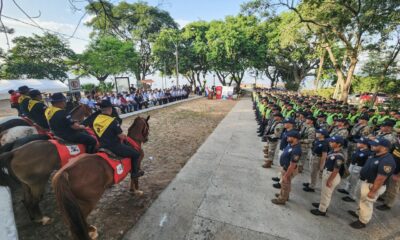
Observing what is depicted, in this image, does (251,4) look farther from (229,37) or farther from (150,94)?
(229,37)

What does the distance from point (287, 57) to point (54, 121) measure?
36.1 meters

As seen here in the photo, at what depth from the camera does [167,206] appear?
14.7 ft

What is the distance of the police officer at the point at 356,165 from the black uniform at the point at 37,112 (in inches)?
317

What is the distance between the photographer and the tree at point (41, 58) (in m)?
27.5

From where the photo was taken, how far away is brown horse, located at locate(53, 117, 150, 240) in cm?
302

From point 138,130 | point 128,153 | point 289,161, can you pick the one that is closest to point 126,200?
point 128,153

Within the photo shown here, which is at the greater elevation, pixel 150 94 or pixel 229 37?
pixel 229 37

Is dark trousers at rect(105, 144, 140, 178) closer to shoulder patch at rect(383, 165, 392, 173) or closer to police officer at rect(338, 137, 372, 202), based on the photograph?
shoulder patch at rect(383, 165, 392, 173)

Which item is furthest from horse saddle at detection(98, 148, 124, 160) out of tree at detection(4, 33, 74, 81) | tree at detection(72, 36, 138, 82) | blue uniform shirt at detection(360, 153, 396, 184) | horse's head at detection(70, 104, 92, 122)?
tree at detection(4, 33, 74, 81)

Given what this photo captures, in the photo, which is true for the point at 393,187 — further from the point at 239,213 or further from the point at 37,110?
the point at 37,110

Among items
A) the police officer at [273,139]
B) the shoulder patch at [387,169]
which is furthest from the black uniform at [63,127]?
the shoulder patch at [387,169]

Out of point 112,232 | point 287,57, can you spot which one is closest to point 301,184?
point 112,232

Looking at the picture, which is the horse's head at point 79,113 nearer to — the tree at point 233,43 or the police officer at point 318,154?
the police officer at point 318,154

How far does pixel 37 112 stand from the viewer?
217 inches
